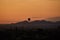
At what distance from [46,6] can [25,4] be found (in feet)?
1.10

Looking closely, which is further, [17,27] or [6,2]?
[6,2]

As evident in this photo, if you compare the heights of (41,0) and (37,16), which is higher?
(41,0)

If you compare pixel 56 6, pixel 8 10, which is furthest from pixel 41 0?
pixel 8 10

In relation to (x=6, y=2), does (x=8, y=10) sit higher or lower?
lower

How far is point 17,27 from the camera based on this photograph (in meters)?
0.81
